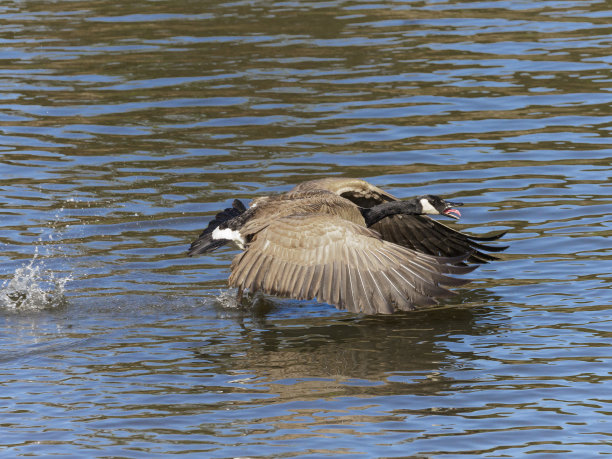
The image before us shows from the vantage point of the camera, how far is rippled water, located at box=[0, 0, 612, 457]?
7.27 metres

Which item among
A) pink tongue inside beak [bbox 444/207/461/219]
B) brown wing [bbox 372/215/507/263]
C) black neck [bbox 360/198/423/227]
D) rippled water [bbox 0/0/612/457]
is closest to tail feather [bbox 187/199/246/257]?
rippled water [bbox 0/0/612/457]

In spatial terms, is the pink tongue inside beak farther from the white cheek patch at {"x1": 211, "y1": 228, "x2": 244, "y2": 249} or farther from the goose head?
the white cheek patch at {"x1": 211, "y1": 228, "x2": 244, "y2": 249}

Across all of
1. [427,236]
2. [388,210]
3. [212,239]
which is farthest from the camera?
[427,236]

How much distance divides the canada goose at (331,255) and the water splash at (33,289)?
139cm

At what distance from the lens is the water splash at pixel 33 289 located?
9852mm

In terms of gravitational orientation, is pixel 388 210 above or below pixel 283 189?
above

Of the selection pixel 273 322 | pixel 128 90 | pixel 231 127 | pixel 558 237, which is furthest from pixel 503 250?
pixel 128 90

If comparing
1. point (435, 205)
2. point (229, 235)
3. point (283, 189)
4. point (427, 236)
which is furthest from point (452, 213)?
point (283, 189)

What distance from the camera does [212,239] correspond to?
989 centimetres

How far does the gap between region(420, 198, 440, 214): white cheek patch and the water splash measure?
3496 mm

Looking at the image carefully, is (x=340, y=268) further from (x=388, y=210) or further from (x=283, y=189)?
(x=283, y=189)

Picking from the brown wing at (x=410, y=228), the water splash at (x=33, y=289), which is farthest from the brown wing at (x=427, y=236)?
the water splash at (x=33, y=289)

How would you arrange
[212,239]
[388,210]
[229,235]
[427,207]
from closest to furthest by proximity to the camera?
[229,235] < [212,239] < [427,207] < [388,210]

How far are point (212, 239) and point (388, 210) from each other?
1704 millimetres
